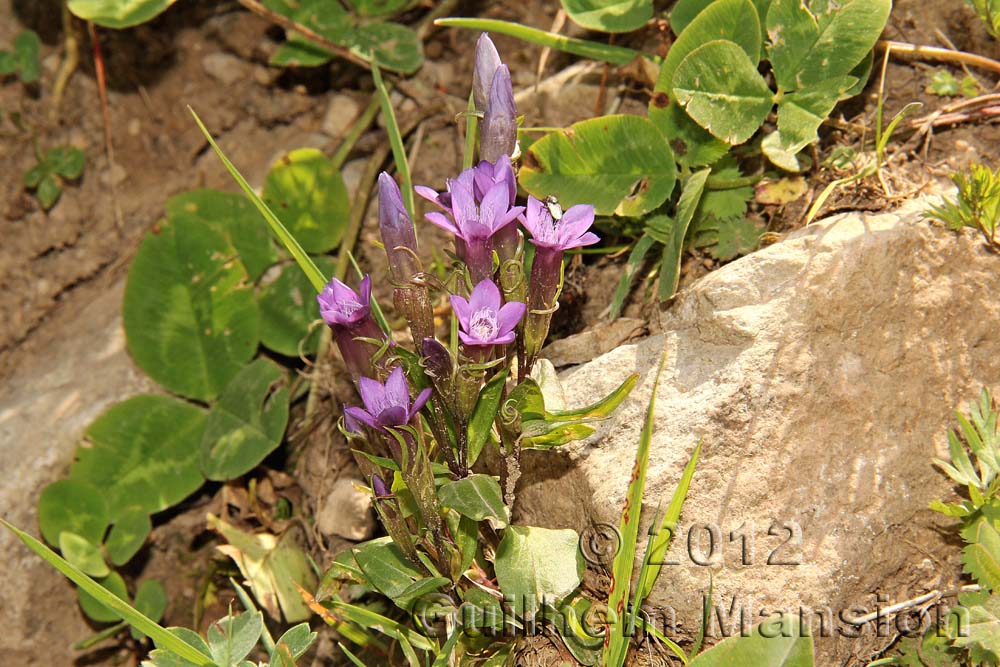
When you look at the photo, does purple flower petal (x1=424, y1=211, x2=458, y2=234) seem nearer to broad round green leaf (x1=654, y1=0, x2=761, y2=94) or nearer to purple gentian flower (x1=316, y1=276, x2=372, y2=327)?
purple gentian flower (x1=316, y1=276, x2=372, y2=327)

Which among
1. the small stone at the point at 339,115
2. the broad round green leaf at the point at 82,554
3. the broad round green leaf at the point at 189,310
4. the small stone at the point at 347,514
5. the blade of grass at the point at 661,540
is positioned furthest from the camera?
the small stone at the point at 339,115

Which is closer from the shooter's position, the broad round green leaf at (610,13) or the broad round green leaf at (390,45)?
the broad round green leaf at (610,13)

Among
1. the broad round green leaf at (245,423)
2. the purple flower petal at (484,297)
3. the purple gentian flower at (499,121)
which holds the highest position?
the purple gentian flower at (499,121)

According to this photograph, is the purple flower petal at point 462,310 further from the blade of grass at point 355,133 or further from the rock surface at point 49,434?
the rock surface at point 49,434

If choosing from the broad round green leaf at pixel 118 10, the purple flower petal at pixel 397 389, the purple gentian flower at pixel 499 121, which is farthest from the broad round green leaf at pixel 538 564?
the broad round green leaf at pixel 118 10

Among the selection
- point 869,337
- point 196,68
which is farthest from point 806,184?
point 196,68

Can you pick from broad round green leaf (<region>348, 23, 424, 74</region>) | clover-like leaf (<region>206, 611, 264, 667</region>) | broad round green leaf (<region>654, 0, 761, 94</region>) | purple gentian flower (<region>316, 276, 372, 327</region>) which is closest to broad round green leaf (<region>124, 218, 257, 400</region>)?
broad round green leaf (<region>348, 23, 424, 74</region>)

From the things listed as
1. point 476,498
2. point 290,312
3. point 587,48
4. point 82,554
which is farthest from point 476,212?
point 82,554
